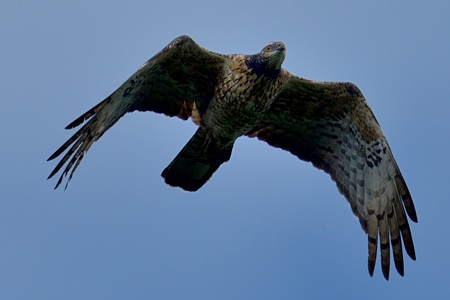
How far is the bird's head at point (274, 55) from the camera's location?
9469 mm

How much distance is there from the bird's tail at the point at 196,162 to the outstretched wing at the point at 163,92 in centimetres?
36

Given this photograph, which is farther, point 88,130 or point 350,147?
point 350,147

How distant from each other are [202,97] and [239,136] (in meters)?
0.65

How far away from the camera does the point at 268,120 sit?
10531mm

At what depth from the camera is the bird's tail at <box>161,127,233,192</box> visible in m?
10.1

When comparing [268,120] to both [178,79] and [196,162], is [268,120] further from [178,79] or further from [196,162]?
[178,79]

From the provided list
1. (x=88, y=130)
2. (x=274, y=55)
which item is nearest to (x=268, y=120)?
(x=274, y=55)

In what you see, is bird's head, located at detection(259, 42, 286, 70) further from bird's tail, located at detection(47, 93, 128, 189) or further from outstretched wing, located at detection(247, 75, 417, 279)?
bird's tail, located at detection(47, 93, 128, 189)

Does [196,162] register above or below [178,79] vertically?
below

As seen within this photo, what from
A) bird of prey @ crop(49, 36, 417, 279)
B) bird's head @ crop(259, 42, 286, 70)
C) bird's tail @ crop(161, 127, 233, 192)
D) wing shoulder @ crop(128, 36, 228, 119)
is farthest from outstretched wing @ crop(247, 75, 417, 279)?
wing shoulder @ crop(128, 36, 228, 119)

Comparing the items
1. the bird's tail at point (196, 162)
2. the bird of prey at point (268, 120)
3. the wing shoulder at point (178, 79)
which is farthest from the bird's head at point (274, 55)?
the bird's tail at point (196, 162)

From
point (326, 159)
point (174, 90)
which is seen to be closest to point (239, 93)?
point (174, 90)

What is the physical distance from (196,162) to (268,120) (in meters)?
1.08

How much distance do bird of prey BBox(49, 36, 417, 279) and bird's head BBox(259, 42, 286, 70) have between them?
0.4 inches
